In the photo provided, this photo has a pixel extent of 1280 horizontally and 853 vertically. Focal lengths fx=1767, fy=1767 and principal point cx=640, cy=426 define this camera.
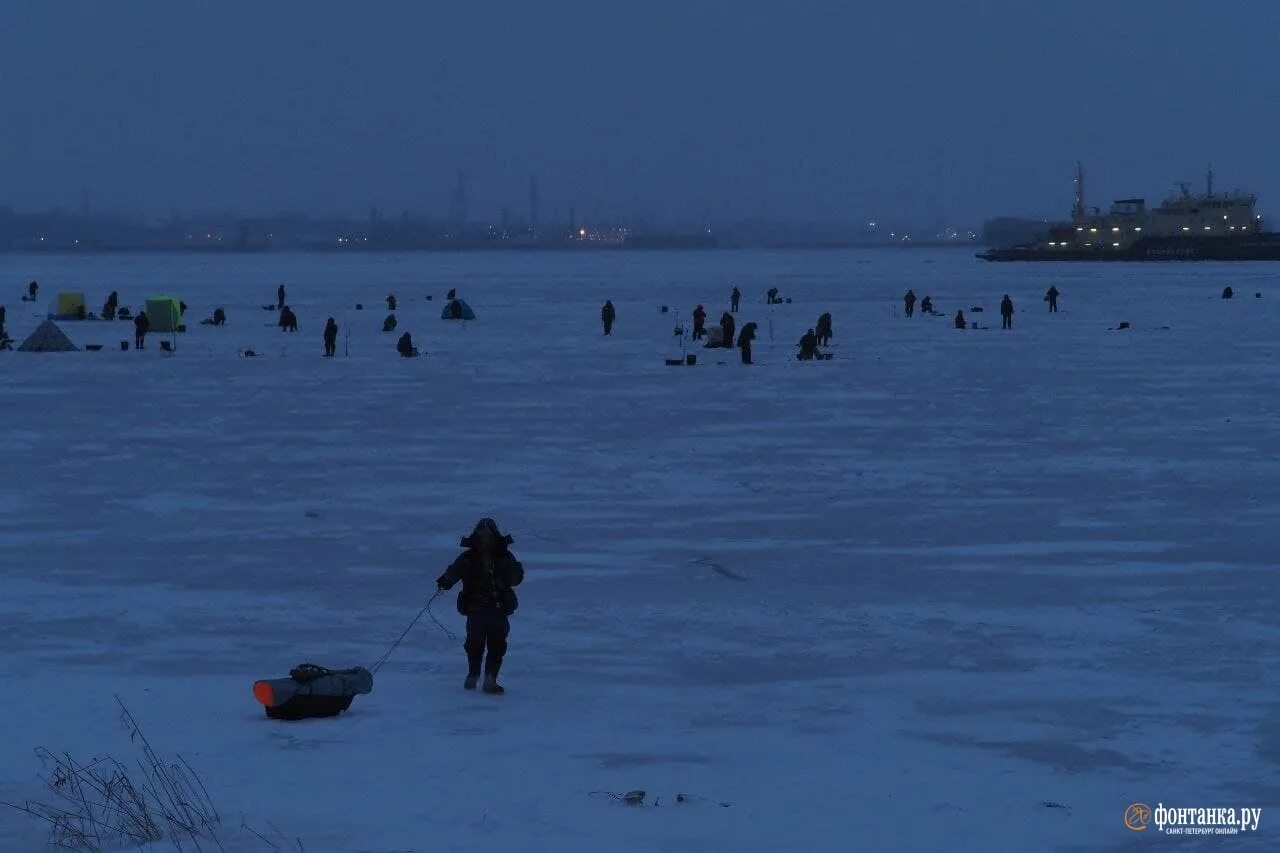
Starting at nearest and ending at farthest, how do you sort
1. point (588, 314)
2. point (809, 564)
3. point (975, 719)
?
point (975, 719) < point (809, 564) < point (588, 314)

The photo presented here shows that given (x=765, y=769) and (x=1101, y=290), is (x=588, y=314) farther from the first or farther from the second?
(x=765, y=769)

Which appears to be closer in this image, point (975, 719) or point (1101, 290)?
point (975, 719)

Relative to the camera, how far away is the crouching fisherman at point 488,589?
8844 mm

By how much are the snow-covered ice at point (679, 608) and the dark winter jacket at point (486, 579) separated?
50cm

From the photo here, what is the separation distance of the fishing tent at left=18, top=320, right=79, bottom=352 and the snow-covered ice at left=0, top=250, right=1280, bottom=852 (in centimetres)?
1183

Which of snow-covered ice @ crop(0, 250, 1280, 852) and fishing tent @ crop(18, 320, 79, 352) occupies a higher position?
fishing tent @ crop(18, 320, 79, 352)

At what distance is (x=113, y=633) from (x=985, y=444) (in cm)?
1161

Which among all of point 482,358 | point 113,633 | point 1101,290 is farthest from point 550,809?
point 1101,290

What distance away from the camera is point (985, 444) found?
19.6 meters

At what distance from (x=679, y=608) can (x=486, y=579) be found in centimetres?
242

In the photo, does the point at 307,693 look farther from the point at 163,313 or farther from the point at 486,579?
the point at 163,313

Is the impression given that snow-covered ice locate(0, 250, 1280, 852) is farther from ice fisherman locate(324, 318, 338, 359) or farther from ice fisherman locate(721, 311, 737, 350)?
ice fisherman locate(721, 311, 737, 350)

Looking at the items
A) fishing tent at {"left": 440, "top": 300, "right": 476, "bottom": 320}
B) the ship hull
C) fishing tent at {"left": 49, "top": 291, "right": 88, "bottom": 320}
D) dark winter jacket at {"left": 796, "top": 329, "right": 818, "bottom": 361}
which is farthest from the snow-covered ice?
the ship hull

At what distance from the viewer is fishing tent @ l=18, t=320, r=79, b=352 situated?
120 feet
